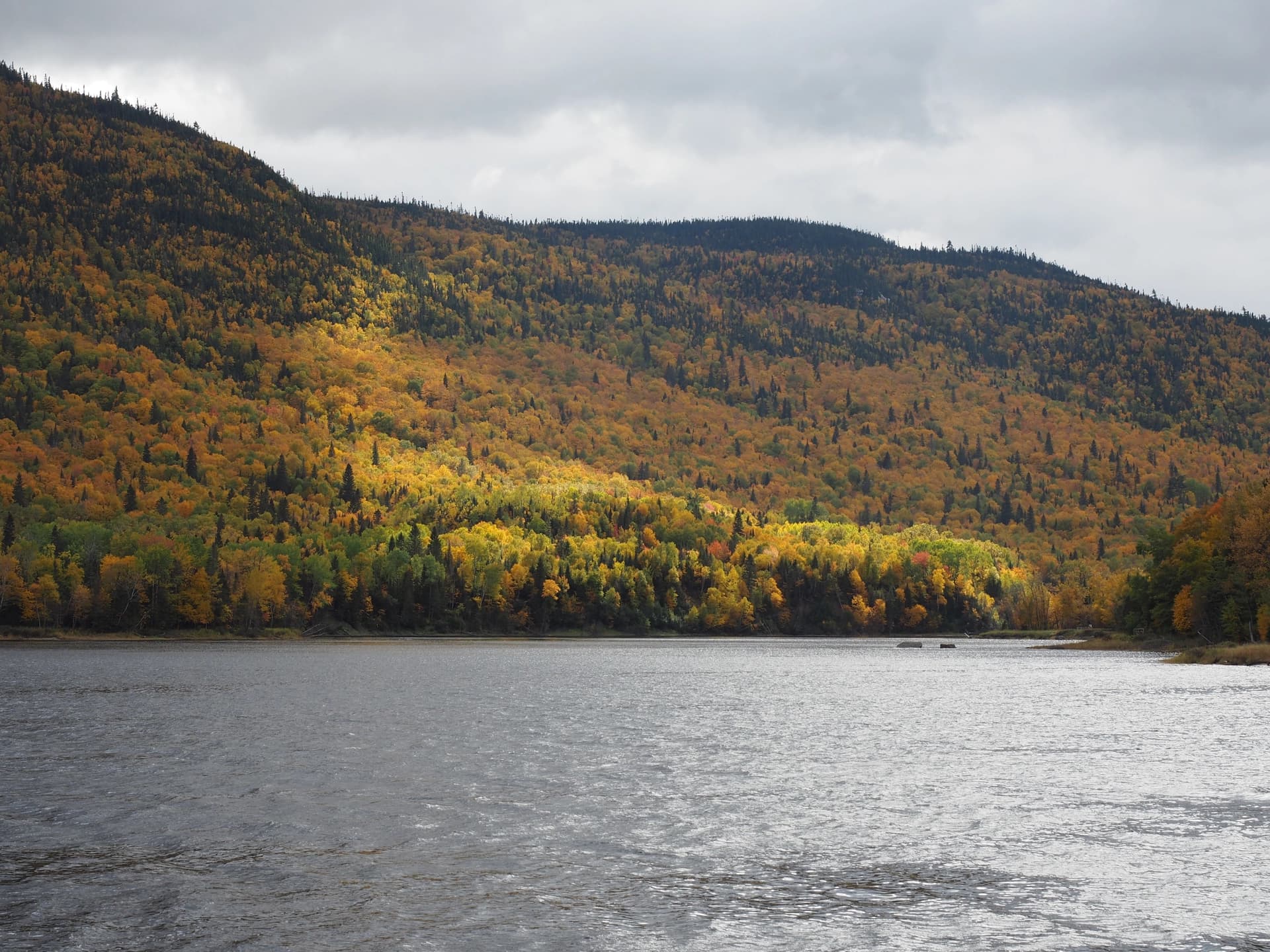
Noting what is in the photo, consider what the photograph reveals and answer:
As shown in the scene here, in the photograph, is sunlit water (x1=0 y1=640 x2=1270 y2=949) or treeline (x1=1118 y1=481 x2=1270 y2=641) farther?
treeline (x1=1118 y1=481 x2=1270 y2=641)

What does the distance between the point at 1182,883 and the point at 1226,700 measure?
54.9 metres

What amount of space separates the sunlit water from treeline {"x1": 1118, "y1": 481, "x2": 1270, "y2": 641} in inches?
2072

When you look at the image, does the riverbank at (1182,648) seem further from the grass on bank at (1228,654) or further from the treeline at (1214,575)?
the treeline at (1214,575)

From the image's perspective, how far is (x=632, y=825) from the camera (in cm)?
3897

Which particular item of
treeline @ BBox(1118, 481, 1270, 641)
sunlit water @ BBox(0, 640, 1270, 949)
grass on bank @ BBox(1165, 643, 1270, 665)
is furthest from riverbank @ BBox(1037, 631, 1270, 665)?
sunlit water @ BBox(0, 640, 1270, 949)

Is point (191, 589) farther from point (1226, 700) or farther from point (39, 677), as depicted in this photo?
point (1226, 700)

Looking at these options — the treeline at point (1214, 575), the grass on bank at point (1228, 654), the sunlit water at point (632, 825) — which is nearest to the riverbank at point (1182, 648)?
the grass on bank at point (1228, 654)

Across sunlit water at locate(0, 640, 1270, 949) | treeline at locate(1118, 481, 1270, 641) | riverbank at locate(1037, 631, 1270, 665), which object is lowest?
sunlit water at locate(0, 640, 1270, 949)

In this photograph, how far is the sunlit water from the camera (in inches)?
1083

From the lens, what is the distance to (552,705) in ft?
271

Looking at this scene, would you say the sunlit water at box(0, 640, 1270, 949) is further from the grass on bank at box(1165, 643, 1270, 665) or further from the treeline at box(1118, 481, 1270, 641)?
the treeline at box(1118, 481, 1270, 641)

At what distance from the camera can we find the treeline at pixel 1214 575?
12875cm

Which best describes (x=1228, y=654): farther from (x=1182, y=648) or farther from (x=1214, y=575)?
(x=1182, y=648)

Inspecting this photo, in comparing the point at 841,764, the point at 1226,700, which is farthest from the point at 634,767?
the point at 1226,700
